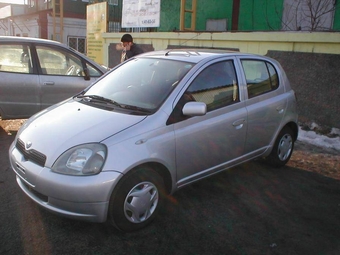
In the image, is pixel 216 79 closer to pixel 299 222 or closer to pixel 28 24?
pixel 299 222

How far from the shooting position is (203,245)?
3.14 metres

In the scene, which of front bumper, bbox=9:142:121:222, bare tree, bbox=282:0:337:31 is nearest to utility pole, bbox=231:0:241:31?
bare tree, bbox=282:0:337:31

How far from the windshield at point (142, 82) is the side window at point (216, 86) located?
A: 201 millimetres

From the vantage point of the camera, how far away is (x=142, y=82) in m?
4.02

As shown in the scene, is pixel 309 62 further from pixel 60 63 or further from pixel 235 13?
pixel 60 63

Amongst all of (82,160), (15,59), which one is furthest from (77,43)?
(82,160)

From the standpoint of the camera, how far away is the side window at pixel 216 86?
3832 millimetres

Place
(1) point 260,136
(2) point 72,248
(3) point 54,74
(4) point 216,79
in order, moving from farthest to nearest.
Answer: (3) point 54,74 < (1) point 260,136 < (4) point 216,79 < (2) point 72,248

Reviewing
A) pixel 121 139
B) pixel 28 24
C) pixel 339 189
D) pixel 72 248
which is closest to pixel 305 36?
pixel 339 189

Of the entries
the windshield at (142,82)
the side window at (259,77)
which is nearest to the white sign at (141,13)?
the side window at (259,77)

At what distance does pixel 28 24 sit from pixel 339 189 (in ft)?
83.6

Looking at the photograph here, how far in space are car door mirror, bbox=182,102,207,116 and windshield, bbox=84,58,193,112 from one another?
10.0 inches

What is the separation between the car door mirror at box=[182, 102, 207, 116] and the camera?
11.4 feet

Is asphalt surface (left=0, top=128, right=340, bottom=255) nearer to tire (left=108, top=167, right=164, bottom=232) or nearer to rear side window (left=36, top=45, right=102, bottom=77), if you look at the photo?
tire (left=108, top=167, right=164, bottom=232)
